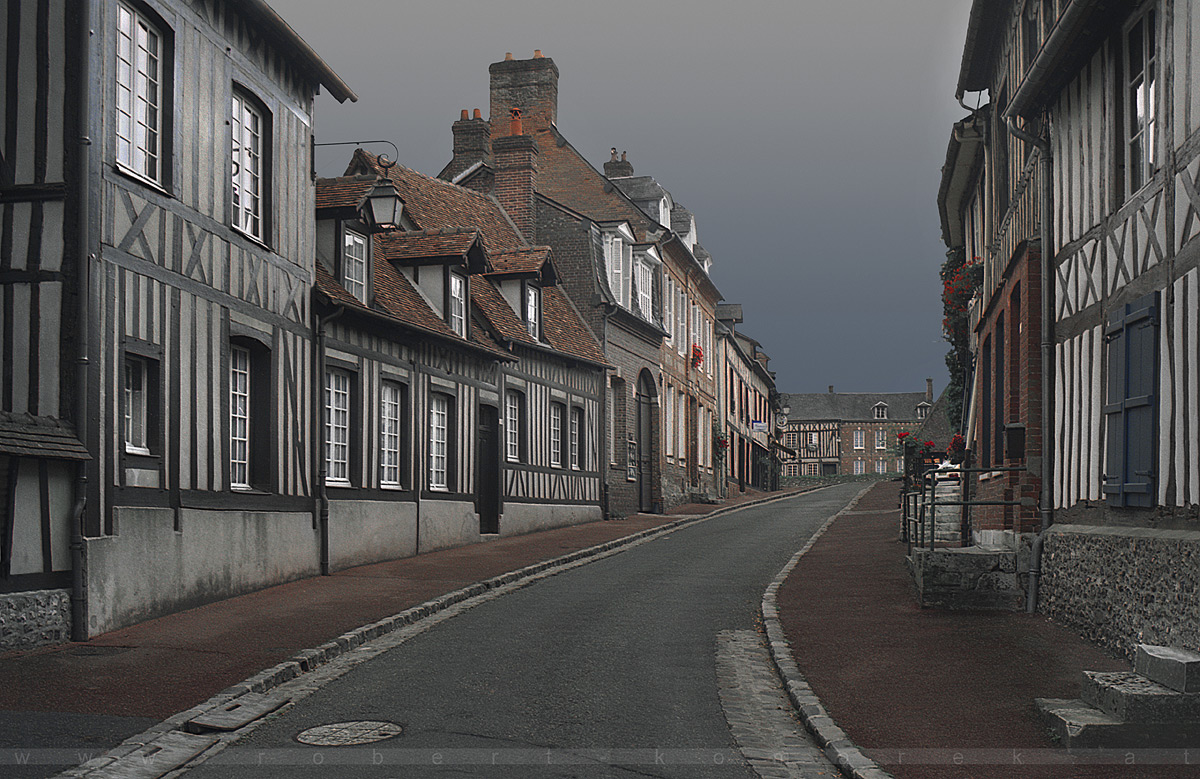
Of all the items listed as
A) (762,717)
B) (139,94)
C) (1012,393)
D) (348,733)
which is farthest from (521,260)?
(348,733)

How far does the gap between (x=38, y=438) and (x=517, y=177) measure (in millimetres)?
19631

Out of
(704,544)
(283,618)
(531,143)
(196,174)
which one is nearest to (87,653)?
(283,618)

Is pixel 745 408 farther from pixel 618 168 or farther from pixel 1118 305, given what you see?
pixel 1118 305

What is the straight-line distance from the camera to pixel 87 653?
969cm

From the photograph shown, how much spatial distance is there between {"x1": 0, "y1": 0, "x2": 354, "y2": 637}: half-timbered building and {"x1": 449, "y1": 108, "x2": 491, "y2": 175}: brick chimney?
45.5ft

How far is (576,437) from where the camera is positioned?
2656 centimetres

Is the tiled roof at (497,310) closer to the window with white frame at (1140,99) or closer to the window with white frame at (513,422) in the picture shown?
the window with white frame at (513,422)

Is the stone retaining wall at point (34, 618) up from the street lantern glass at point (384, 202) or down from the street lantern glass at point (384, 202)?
down

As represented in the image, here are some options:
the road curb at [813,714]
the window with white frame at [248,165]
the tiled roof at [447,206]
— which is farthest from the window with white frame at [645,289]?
the road curb at [813,714]

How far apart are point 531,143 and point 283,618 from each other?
61.1ft

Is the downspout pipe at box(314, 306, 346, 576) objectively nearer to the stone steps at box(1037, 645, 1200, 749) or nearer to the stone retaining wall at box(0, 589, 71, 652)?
the stone retaining wall at box(0, 589, 71, 652)

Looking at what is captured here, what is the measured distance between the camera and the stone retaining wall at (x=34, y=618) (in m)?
9.59

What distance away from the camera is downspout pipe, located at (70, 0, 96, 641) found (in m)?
10.3

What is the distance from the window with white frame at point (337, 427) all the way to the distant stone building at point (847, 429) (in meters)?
88.6
